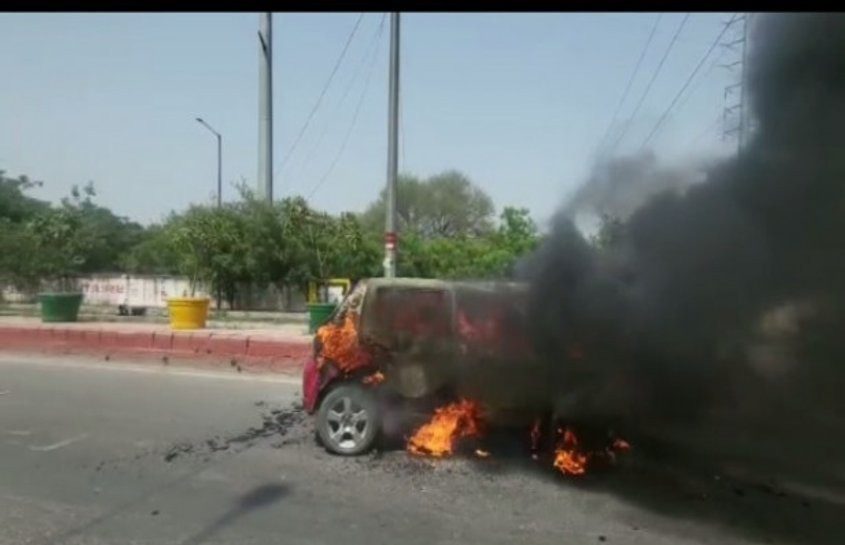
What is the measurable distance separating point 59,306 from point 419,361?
44.3 ft

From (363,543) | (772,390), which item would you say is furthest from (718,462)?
(363,543)

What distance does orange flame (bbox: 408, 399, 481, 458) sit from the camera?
5801mm

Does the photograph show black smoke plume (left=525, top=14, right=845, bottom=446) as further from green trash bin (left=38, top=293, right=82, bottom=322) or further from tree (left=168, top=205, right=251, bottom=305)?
tree (left=168, top=205, right=251, bottom=305)

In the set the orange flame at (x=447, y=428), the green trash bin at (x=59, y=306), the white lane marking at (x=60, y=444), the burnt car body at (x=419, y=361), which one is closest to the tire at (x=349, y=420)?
the burnt car body at (x=419, y=361)

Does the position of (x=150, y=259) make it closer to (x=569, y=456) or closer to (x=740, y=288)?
(x=569, y=456)

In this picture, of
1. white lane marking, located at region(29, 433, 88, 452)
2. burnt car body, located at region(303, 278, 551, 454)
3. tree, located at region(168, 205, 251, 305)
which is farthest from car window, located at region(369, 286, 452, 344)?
tree, located at region(168, 205, 251, 305)

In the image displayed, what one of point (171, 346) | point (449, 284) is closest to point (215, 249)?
point (171, 346)

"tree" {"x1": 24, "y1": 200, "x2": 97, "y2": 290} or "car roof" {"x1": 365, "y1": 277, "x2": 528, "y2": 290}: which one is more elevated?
"tree" {"x1": 24, "y1": 200, "x2": 97, "y2": 290}

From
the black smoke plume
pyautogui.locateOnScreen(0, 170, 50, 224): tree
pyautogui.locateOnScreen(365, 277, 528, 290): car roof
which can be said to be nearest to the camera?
the black smoke plume

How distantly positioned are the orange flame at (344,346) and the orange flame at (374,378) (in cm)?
10

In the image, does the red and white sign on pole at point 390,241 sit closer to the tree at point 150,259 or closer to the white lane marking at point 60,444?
the white lane marking at point 60,444

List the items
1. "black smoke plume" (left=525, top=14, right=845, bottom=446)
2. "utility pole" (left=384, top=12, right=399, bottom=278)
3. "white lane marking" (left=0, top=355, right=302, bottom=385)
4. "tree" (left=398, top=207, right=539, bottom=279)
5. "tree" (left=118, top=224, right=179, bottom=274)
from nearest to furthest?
1. "black smoke plume" (left=525, top=14, right=845, bottom=446)
2. "tree" (left=398, top=207, right=539, bottom=279)
3. "white lane marking" (left=0, top=355, right=302, bottom=385)
4. "utility pole" (left=384, top=12, right=399, bottom=278)
5. "tree" (left=118, top=224, right=179, bottom=274)

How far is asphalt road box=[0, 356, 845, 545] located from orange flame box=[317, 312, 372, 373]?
723mm

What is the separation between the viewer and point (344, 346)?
6.14 meters
